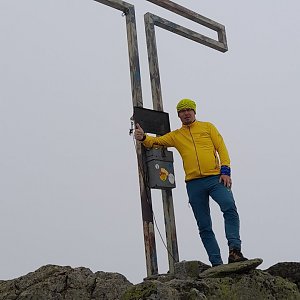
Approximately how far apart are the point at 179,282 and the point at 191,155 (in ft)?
6.42

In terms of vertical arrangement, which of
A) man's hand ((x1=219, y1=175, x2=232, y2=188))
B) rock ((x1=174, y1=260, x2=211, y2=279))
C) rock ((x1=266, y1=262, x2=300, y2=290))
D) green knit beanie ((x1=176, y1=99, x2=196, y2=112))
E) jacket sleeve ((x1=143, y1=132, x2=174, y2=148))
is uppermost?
green knit beanie ((x1=176, y1=99, x2=196, y2=112))

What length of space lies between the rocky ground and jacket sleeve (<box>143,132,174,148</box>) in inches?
56.7

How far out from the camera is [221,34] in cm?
758

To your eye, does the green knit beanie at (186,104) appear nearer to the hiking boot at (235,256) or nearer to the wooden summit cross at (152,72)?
the wooden summit cross at (152,72)

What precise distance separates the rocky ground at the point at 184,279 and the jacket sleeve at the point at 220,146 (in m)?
1.10

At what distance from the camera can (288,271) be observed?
4.96 metres

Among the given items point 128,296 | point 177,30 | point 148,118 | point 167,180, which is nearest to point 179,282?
point 128,296

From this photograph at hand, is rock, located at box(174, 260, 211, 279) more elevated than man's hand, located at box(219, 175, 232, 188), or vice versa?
man's hand, located at box(219, 175, 232, 188)

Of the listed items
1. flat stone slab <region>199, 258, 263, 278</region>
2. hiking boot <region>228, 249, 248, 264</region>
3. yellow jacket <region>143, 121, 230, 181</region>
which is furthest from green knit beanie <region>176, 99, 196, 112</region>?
flat stone slab <region>199, 258, 263, 278</region>

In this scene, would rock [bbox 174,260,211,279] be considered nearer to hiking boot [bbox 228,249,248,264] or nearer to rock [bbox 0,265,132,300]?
→ hiking boot [bbox 228,249,248,264]

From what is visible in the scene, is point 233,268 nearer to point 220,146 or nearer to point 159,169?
point 220,146

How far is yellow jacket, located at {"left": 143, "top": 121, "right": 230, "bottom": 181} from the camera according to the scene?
17.1 feet

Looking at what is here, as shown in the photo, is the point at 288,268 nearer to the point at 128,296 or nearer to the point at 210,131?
the point at 210,131

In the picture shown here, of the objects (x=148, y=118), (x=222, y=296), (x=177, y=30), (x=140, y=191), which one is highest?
(x=177, y=30)
